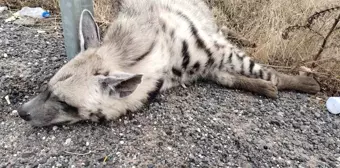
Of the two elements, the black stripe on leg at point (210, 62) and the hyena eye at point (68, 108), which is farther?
the black stripe on leg at point (210, 62)

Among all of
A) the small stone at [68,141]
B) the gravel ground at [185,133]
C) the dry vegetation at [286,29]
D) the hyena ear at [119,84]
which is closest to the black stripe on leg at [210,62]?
the gravel ground at [185,133]

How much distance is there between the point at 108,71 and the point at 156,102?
0.39 m

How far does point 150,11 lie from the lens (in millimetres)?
2994

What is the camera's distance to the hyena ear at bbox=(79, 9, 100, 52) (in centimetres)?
269

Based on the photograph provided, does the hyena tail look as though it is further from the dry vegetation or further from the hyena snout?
the hyena snout

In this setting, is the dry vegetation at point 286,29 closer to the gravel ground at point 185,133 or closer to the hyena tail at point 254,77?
the hyena tail at point 254,77

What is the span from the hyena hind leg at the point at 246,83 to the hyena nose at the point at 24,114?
1.22 metres

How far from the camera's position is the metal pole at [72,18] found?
2.77 m

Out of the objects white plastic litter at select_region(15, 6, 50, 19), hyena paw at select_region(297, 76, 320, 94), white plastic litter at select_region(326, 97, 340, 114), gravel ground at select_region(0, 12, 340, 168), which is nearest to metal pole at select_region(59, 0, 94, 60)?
gravel ground at select_region(0, 12, 340, 168)

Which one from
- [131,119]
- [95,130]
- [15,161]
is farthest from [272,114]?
[15,161]

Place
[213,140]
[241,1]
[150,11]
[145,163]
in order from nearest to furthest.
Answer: [145,163]
[213,140]
[150,11]
[241,1]

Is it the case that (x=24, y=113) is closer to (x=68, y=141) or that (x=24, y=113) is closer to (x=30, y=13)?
(x=68, y=141)

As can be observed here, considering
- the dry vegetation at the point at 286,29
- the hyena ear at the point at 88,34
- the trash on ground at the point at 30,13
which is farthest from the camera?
the trash on ground at the point at 30,13

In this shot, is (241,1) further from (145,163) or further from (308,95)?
(145,163)
